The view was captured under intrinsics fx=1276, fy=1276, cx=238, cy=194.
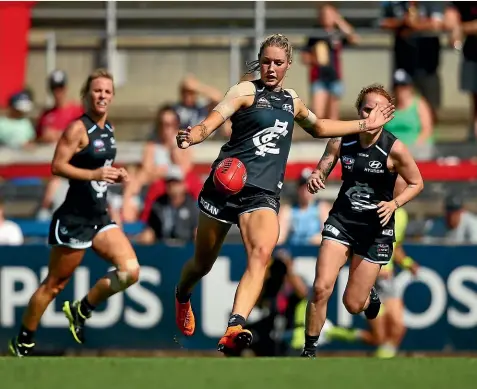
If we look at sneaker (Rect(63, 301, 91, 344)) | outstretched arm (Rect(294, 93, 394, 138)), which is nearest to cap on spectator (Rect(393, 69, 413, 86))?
outstretched arm (Rect(294, 93, 394, 138))

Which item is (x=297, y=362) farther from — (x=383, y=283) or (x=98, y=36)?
(x=98, y=36)

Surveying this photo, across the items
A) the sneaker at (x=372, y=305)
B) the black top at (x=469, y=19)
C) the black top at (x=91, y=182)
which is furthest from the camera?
the black top at (x=469, y=19)

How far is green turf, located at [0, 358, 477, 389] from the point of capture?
712 cm

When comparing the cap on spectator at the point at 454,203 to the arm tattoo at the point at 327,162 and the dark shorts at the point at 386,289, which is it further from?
the arm tattoo at the point at 327,162

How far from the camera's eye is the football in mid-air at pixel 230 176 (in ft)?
29.7

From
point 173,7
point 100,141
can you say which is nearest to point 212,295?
point 100,141

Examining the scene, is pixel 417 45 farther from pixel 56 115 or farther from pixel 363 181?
pixel 363 181

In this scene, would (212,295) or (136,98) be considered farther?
(136,98)

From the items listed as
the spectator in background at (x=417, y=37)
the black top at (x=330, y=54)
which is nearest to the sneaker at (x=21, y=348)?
the black top at (x=330, y=54)

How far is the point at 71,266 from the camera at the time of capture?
10508 mm

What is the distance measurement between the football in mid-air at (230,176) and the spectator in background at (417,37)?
686 cm

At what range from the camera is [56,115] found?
1612 cm

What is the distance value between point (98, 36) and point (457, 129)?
4.97m

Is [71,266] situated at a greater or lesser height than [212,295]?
greater
